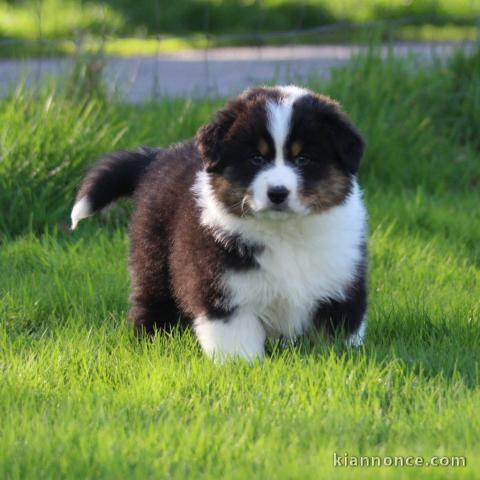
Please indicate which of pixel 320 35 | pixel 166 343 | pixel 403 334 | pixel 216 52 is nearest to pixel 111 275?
pixel 166 343

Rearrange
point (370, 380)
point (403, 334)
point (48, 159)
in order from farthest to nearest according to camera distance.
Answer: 1. point (48, 159)
2. point (403, 334)
3. point (370, 380)

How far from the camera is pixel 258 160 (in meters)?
4.14

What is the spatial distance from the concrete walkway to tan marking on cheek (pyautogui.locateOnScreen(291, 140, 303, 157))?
355 cm

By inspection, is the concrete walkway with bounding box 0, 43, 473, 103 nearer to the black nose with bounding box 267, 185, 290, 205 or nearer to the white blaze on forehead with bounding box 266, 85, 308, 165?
the white blaze on forehead with bounding box 266, 85, 308, 165

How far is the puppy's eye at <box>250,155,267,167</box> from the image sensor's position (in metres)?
4.12

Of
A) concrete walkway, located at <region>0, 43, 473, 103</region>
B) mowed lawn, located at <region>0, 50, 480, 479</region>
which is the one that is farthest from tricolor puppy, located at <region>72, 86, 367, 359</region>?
concrete walkway, located at <region>0, 43, 473, 103</region>

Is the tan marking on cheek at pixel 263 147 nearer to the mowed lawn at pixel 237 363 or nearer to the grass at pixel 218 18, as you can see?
the mowed lawn at pixel 237 363

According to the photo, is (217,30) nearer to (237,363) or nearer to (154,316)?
(154,316)

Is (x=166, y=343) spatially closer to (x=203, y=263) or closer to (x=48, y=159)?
(x=203, y=263)

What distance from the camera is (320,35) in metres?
12.7

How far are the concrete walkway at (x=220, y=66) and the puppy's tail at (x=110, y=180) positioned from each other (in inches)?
104

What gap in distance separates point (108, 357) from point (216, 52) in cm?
747

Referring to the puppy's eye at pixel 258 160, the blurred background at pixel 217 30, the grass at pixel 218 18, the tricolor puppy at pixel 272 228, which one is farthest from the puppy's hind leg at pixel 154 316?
the grass at pixel 218 18

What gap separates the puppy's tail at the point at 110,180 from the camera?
4801mm
